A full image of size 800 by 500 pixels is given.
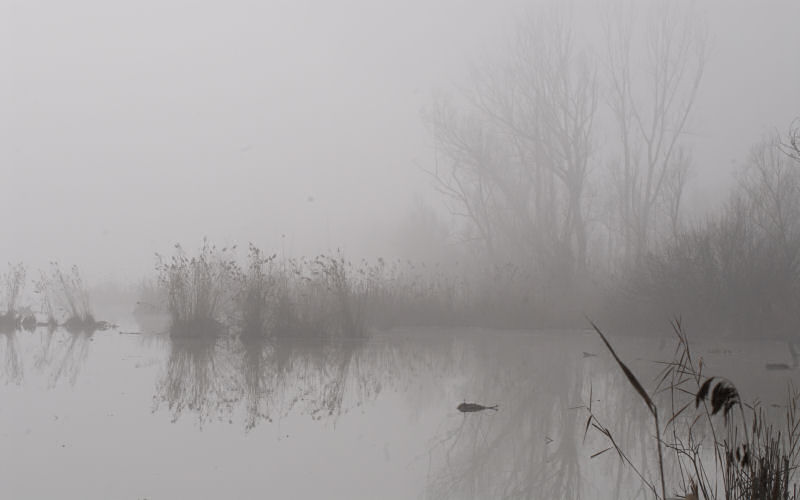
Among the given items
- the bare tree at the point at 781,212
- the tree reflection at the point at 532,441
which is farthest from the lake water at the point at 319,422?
the bare tree at the point at 781,212

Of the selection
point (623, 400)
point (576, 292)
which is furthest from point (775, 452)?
point (576, 292)

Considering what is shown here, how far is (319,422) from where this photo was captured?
4016 millimetres

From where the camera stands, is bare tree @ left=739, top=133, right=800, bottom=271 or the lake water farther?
bare tree @ left=739, top=133, right=800, bottom=271

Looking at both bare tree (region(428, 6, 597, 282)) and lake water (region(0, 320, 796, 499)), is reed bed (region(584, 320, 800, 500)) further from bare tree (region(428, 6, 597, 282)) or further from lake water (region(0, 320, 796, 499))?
bare tree (region(428, 6, 597, 282))

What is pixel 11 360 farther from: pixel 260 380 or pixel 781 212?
pixel 781 212

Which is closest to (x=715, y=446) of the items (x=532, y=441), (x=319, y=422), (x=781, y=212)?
(x=532, y=441)

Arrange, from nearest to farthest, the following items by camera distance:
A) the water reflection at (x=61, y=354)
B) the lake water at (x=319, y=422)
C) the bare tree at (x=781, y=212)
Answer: the lake water at (x=319, y=422) → the water reflection at (x=61, y=354) → the bare tree at (x=781, y=212)

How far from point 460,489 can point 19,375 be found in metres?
4.62

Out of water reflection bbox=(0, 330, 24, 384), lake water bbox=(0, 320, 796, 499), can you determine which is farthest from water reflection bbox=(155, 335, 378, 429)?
water reflection bbox=(0, 330, 24, 384)

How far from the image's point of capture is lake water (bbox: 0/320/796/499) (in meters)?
2.79

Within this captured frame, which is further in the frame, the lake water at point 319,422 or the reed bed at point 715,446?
the lake water at point 319,422

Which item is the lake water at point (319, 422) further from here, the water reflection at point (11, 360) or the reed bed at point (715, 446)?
the reed bed at point (715, 446)

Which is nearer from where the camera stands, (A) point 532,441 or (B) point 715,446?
(B) point 715,446

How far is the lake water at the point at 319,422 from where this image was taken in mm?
2785
